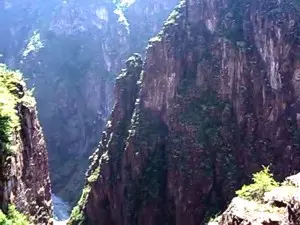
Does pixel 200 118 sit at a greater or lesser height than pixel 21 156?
greater

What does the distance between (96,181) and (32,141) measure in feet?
115

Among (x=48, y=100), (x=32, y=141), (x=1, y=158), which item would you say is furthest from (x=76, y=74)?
(x=1, y=158)

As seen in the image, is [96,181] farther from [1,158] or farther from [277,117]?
[1,158]

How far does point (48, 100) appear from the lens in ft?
355

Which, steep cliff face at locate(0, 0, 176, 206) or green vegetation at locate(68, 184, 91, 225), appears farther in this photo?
steep cliff face at locate(0, 0, 176, 206)

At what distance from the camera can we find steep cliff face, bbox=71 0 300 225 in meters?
53.7

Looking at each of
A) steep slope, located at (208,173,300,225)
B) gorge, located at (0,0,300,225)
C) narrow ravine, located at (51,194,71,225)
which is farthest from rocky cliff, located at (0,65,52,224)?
narrow ravine, located at (51,194,71,225)

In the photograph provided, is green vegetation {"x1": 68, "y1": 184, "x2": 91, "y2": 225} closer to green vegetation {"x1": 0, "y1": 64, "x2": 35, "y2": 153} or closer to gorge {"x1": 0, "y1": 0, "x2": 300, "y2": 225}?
gorge {"x1": 0, "y1": 0, "x2": 300, "y2": 225}

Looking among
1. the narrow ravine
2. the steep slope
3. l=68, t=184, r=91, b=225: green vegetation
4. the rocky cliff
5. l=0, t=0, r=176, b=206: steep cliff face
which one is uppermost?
l=0, t=0, r=176, b=206: steep cliff face

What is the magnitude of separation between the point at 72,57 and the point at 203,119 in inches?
2637

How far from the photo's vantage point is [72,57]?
387ft

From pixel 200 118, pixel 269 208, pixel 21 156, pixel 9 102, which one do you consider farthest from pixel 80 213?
pixel 269 208

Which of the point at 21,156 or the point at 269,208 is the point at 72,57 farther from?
the point at 269,208

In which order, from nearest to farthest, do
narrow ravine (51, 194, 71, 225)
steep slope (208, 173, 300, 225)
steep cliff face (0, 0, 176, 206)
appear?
steep slope (208, 173, 300, 225)
narrow ravine (51, 194, 71, 225)
steep cliff face (0, 0, 176, 206)
